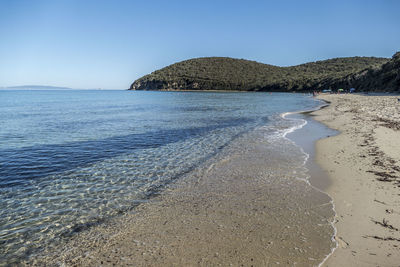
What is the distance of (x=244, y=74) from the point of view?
524 ft

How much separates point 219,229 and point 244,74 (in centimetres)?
16319

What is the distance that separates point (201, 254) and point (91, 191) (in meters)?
4.31

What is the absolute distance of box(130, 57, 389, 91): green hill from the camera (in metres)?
127

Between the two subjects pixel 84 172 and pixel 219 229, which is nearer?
pixel 219 229

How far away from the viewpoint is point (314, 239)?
438 centimetres

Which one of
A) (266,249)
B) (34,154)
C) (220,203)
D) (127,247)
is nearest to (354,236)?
(266,249)

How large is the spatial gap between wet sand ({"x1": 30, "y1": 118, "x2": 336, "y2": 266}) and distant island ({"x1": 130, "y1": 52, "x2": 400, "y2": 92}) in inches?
3645

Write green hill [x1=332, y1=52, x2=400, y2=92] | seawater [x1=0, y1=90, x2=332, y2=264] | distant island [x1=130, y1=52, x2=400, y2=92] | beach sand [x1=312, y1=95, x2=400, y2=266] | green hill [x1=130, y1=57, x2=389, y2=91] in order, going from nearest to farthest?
1. beach sand [x1=312, y1=95, x2=400, y2=266]
2. seawater [x1=0, y1=90, x2=332, y2=264]
3. green hill [x1=332, y1=52, x2=400, y2=92]
4. distant island [x1=130, y1=52, x2=400, y2=92]
5. green hill [x1=130, y1=57, x2=389, y2=91]

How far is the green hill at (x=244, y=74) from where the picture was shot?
5006 inches

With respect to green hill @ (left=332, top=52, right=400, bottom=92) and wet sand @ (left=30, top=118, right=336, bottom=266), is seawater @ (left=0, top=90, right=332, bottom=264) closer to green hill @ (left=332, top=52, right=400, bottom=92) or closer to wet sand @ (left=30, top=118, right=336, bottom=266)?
wet sand @ (left=30, top=118, right=336, bottom=266)

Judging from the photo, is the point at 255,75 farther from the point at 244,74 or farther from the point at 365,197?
the point at 365,197

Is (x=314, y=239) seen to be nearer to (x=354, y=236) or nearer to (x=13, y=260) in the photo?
(x=354, y=236)

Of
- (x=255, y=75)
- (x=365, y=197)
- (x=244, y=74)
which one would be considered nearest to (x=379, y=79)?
(x=365, y=197)

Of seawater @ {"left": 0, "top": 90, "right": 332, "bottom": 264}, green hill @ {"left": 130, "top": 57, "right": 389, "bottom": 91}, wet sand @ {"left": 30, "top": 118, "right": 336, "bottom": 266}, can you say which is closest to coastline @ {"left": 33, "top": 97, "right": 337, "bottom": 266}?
wet sand @ {"left": 30, "top": 118, "right": 336, "bottom": 266}
